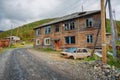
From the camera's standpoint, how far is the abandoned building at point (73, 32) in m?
26.9

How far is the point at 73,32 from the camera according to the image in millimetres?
30734

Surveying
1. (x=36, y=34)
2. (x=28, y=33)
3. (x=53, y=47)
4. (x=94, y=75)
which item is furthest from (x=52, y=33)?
(x=28, y=33)

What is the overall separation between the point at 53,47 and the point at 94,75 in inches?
1016

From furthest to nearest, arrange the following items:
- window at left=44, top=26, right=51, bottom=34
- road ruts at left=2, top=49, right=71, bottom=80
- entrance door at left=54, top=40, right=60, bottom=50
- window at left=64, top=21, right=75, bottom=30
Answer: window at left=44, top=26, right=51, bottom=34
entrance door at left=54, top=40, right=60, bottom=50
window at left=64, top=21, right=75, bottom=30
road ruts at left=2, top=49, right=71, bottom=80

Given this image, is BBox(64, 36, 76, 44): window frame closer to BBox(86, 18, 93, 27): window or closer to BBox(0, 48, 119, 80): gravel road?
BBox(86, 18, 93, 27): window

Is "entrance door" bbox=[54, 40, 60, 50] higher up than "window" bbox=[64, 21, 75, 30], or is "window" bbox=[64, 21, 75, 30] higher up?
"window" bbox=[64, 21, 75, 30]

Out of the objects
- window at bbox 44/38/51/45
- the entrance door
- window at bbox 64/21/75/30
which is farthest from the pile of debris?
window at bbox 44/38/51/45

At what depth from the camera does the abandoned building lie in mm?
26906

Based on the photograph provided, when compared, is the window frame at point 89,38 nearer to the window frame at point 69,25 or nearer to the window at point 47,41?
the window frame at point 69,25

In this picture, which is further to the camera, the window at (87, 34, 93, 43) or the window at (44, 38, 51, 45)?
the window at (44, 38, 51, 45)

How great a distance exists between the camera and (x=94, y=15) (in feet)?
88.1

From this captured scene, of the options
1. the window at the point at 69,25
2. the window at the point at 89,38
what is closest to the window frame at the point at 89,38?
the window at the point at 89,38

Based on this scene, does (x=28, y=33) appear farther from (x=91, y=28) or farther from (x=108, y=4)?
(x=108, y=4)

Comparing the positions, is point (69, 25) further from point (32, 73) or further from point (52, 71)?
point (32, 73)
